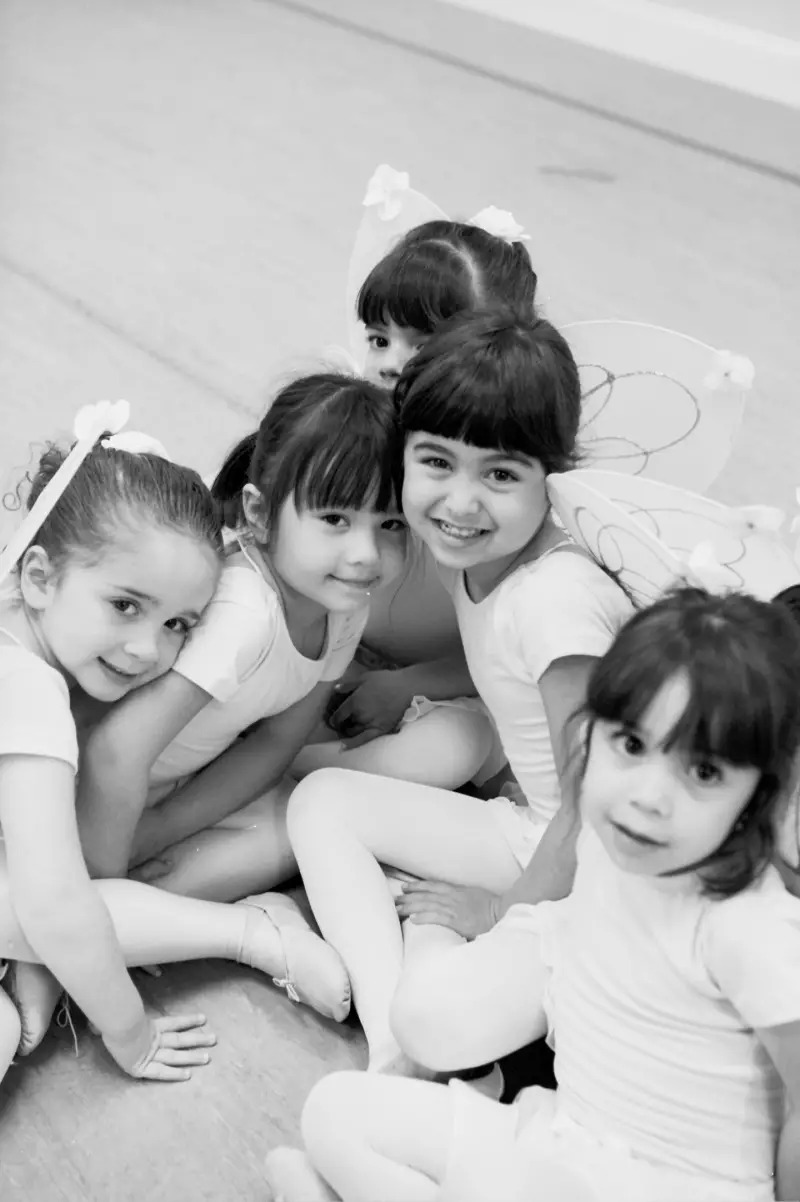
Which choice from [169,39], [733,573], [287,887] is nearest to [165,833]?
[287,887]

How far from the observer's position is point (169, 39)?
3.51 meters

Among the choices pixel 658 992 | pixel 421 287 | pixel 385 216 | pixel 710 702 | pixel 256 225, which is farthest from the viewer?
pixel 256 225

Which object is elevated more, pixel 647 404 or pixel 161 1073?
pixel 647 404

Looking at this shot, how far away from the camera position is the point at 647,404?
1.47m

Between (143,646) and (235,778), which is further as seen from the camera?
(235,778)

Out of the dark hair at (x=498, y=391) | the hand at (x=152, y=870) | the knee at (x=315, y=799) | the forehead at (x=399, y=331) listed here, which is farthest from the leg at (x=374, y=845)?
the forehead at (x=399, y=331)

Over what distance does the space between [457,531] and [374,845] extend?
A: 0.29m

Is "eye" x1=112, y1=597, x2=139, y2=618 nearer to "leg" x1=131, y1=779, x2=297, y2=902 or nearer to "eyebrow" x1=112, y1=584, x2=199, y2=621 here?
"eyebrow" x1=112, y1=584, x2=199, y2=621

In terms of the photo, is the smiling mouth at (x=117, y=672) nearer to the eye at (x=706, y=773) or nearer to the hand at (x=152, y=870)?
the hand at (x=152, y=870)

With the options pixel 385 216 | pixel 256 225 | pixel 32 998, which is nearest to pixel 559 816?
pixel 32 998

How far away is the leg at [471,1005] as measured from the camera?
1.08 metres

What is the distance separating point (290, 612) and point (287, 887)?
271 millimetres

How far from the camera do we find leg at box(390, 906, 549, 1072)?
108 cm

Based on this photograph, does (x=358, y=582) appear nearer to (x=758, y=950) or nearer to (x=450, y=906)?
(x=450, y=906)
